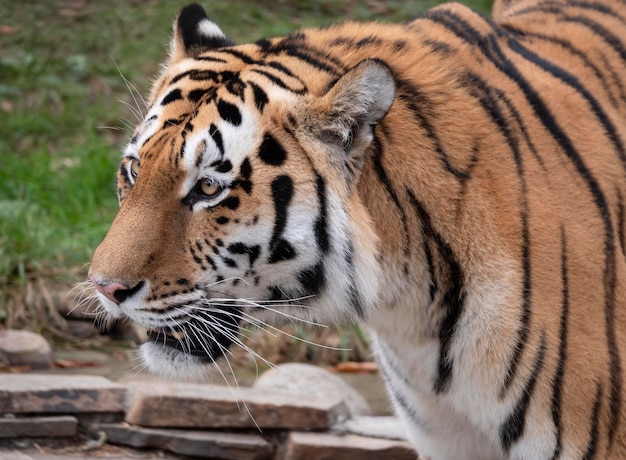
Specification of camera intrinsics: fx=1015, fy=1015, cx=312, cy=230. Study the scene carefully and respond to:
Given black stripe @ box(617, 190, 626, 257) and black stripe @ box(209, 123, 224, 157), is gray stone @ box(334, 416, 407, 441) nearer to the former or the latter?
black stripe @ box(617, 190, 626, 257)

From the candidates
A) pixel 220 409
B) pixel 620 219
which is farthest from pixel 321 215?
pixel 220 409

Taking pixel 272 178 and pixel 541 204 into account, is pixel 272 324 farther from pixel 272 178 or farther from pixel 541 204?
pixel 541 204

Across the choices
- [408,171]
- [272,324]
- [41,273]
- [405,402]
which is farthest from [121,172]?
[41,273]

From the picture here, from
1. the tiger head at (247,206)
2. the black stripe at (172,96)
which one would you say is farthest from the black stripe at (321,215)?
the black stripe at (172,96)

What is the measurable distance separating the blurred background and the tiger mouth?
81 cm

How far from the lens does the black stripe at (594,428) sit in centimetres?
276

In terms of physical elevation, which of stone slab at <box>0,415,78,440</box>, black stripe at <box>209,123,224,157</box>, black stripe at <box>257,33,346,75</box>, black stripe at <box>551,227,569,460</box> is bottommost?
stone slab at <box>0,415,78,440</box>

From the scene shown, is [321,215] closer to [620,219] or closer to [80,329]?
[620,219]

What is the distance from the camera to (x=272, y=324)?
291cm

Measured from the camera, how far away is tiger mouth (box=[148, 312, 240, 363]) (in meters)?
2.78

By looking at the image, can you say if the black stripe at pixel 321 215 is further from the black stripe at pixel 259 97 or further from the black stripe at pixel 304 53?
the black stripe at pixel 304 53

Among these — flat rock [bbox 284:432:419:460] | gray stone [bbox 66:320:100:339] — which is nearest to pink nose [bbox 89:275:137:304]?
flat rock [bbox 284:432:419:460]

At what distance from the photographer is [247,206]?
266 centimetres

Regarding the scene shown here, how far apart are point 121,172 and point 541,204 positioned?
1176mm
